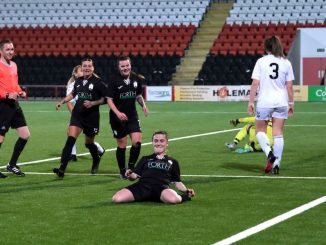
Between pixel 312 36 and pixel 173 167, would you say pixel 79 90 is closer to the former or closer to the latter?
pixel 173 167

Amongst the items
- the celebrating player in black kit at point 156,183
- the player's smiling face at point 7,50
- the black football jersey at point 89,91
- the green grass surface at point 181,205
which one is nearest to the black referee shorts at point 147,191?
the celebrating player in black kit at point 156,183

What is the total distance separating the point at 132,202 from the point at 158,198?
1.03 feet

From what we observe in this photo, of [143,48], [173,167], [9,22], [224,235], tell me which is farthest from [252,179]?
[9,22]

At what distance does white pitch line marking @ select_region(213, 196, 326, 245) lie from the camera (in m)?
8.07

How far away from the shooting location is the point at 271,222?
29.6 feet

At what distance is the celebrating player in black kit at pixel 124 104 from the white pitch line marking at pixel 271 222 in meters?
3.67

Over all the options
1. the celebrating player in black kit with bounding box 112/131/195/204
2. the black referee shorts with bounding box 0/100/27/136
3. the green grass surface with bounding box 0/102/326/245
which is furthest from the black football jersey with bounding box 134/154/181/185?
the black referee shorts with bounding box 0/100/27/136

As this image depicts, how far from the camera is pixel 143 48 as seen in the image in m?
47.9

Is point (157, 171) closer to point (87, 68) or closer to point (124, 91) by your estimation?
point (124, 91)

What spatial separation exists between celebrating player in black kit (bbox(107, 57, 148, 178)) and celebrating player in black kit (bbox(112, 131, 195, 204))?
8.70ft

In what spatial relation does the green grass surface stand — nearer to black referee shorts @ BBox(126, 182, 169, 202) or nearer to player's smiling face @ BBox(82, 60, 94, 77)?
black referee shorts @ BBox(126, 182, 169, 202)

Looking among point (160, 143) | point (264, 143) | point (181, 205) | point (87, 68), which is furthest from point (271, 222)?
point (87, 68)

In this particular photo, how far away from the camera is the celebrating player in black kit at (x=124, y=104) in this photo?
13.4 meters

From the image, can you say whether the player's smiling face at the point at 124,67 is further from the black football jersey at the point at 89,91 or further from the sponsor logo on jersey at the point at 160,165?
the sponsor logo on jersey at the point at 160,165
